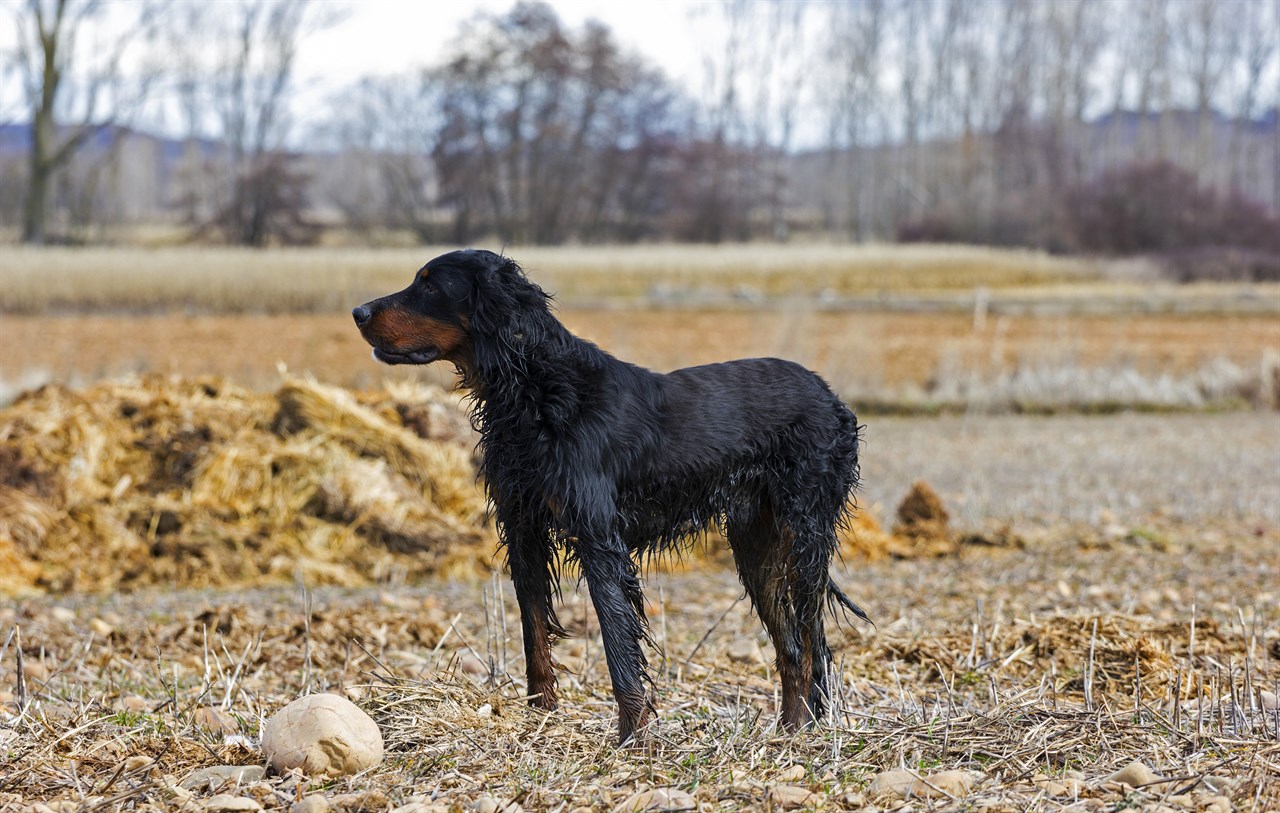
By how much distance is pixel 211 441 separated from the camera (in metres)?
9.36

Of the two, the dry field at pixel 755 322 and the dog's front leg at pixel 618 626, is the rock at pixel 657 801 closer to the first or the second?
the dog's front leg at pixel 618 626

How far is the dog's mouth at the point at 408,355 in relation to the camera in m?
3.84

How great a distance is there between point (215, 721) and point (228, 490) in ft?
16.3

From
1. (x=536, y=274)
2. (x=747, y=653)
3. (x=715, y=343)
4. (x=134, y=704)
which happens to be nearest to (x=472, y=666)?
(x=747, y=653)

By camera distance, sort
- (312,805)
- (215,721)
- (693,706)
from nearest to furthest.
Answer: (312,805) < (215,721) < (693,706)

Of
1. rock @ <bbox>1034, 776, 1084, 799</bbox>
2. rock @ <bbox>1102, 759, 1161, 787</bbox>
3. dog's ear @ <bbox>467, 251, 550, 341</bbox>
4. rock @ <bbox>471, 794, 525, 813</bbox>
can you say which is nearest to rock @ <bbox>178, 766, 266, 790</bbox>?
rock @ <bbox>471, 794, 525, 813</bbox>

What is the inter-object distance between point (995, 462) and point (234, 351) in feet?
41.7

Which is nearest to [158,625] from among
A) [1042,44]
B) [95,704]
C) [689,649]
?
[95,704]

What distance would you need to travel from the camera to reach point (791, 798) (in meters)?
3.44

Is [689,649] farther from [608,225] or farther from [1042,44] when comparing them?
[1042,44]

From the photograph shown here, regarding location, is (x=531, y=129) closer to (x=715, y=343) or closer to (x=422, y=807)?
(x=715, y=343)

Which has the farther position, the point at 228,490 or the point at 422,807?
the point at 228,490

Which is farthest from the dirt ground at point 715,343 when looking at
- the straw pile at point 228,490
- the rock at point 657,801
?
the rock at point 657,801

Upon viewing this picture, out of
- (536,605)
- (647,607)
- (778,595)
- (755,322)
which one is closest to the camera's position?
(536,605)
